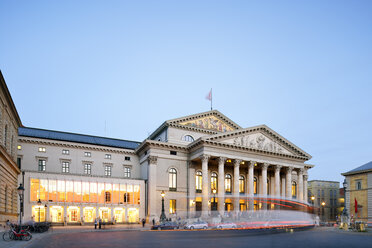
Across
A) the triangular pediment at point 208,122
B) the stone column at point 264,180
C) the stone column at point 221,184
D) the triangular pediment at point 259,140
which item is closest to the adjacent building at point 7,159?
the triangular pediment at point 208,122

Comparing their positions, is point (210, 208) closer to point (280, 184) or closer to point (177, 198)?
point (177, 198)

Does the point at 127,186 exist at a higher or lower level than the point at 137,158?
lower

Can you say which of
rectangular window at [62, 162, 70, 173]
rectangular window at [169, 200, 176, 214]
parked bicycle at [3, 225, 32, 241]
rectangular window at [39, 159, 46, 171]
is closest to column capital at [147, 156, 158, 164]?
rectangular window at [169, 200, 176, 214]

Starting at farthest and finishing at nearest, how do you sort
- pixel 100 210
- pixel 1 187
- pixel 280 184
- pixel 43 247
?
pixel 280 184, pixel 100 210, pixel 1 187, pixel 43 247

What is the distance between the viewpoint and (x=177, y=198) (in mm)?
60969

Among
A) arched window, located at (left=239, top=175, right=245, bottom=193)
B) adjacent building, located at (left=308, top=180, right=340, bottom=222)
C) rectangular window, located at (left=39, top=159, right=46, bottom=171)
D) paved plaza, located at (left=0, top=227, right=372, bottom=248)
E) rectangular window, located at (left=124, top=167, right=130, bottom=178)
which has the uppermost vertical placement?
rectangular window, located at (left=39, top=159, right=46, bottom=171)

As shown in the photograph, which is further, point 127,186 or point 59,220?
point 127,186

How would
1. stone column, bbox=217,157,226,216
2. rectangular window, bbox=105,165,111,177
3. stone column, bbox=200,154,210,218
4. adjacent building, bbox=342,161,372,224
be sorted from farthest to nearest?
adjacent building, bbox=342,161,372,224 < rectangular window, bbox=105,165,111,177 < stone column, bbox=217,157,226,216 < stone column, bbox=200,154,210,218

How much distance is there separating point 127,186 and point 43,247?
124 ft

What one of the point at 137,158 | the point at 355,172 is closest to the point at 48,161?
the point at 137,158

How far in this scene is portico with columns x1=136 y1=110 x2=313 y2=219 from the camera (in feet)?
196

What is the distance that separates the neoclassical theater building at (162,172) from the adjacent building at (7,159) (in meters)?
5.86

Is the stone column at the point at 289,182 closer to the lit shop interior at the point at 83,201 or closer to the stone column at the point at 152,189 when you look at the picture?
the stone column at the point at 152,189

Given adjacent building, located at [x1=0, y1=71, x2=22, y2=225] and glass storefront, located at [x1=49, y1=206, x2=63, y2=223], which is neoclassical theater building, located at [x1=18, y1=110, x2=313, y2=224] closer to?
glass storefront, located at [x1=49, y1=206, x2=63, y2=223]
